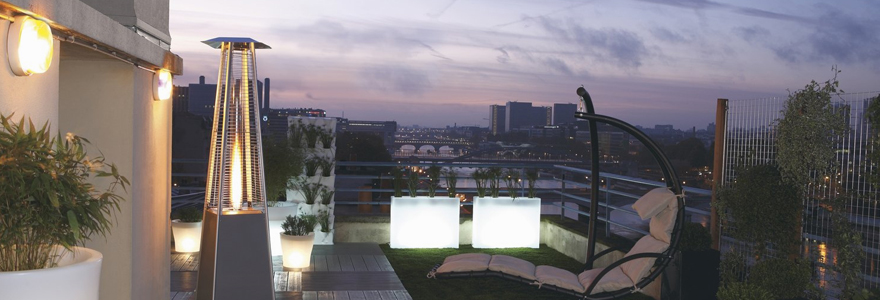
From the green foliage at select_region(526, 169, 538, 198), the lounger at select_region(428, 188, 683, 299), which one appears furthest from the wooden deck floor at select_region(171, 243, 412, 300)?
the green foliage at select_region(526, 169, 538, 198)

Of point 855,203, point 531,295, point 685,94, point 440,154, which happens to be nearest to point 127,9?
point 531,295

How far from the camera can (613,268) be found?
19.6 feet

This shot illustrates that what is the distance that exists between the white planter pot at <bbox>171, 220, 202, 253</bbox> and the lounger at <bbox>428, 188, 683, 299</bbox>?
10.8 feet

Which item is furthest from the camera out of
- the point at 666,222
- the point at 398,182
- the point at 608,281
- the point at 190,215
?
the point at 398,182

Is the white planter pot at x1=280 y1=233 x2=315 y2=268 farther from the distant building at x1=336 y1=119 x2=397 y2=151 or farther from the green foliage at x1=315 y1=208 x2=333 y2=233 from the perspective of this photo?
the distant building at x1=336 y1=119 x2=397 y2=151

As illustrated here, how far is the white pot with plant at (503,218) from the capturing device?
9695 millimetres

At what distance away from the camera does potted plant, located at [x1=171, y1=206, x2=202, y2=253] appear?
8.38 m

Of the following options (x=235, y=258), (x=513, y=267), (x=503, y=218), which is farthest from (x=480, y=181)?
(x=235, y=258)

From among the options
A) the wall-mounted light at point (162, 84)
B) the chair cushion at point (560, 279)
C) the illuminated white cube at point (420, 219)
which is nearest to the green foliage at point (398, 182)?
the illuminated white cube at point (420, 219)

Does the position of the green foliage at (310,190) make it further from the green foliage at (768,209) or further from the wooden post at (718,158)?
the green foliage at (768,209)

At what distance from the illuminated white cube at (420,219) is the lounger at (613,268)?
3.08 metres

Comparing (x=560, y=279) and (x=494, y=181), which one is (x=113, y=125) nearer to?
(x=560, y=279)

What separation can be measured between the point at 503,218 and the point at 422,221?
3.36 feet

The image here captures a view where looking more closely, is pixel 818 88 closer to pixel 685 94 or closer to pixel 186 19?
pixel 186 19
